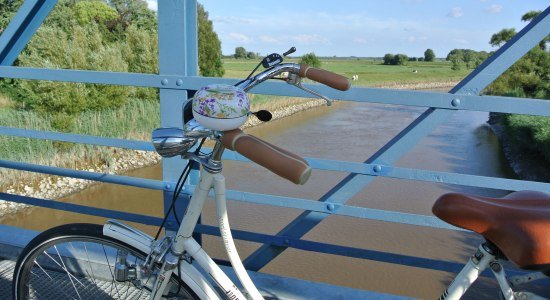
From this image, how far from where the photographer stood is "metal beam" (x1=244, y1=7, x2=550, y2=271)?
66.9 inches

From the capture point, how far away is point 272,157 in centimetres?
104

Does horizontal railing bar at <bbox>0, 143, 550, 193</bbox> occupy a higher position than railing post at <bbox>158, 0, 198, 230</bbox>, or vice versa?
railing post at <bbox>158, 0, 198, 230</bbox>

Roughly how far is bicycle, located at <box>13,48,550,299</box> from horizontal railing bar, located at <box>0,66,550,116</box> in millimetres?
403

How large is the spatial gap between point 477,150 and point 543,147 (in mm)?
4881

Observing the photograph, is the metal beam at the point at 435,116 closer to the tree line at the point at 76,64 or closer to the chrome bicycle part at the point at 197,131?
the chrome bicycle part at the point at 197,131

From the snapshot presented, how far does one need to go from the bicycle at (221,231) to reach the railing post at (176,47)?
64 centimetres

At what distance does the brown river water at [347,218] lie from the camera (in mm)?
6902

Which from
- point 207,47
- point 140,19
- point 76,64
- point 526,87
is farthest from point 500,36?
point 76,64

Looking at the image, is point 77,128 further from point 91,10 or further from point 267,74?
point 91,10

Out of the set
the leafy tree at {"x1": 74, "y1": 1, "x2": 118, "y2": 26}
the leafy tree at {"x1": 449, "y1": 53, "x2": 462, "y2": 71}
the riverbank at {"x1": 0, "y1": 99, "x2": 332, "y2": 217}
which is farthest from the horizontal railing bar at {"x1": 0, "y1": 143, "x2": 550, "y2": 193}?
the leafy tree at {"x1": 449, "y1": 53, "x2": 462, "y2": 71}

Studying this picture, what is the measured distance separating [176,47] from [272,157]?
1.18m

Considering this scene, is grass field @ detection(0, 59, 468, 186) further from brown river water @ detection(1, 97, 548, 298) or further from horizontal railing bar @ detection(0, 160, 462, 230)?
horizontal railing bar @ detection(0, 160, 462, 230)

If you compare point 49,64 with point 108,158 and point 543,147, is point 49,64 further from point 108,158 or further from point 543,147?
point 543,147

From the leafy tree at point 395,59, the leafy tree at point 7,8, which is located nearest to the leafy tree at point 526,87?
the leafy tree at point 7,8
